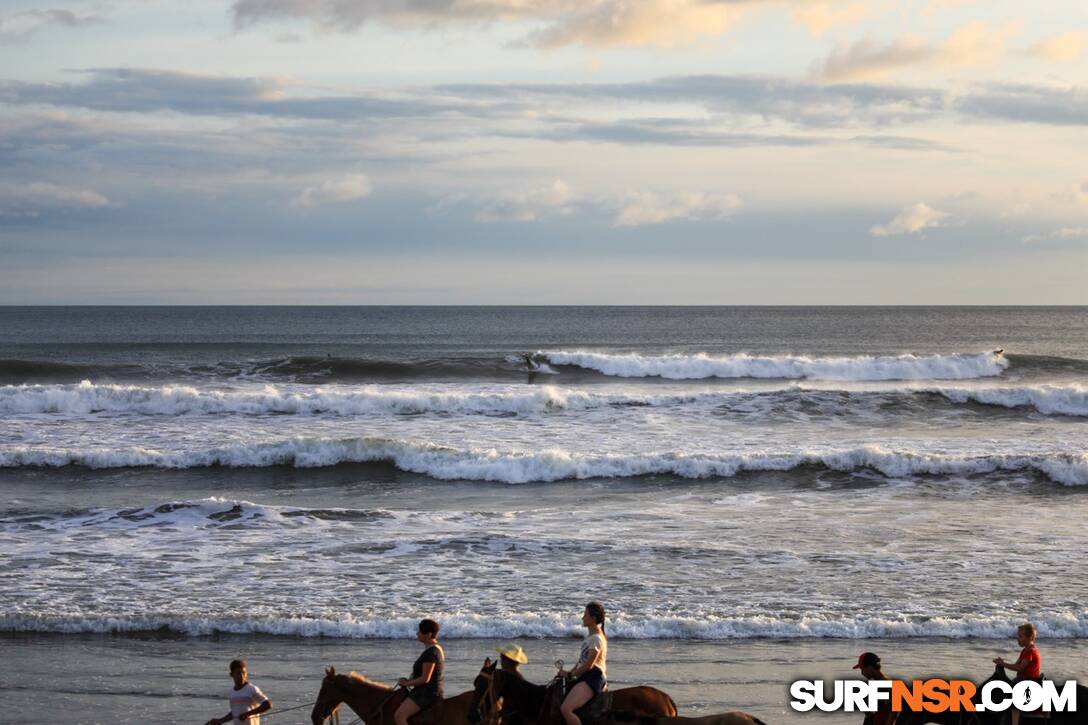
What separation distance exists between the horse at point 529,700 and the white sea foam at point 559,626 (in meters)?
4.50

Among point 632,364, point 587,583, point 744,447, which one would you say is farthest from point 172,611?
point 632,364

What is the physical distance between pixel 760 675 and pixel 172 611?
756 cm

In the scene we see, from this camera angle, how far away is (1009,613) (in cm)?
1357

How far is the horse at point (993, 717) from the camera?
8.50 meters

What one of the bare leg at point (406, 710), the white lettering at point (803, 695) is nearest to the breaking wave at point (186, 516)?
the white lettering at point (803, 695)

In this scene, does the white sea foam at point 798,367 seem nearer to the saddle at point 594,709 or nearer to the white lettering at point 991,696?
the white lettering at point 991,696

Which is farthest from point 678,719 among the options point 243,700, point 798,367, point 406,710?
point 798,367

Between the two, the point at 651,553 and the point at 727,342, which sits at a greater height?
the point at 727,342

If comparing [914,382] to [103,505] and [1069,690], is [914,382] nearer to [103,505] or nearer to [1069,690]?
[103,505]

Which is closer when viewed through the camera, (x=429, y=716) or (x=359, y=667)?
(x=429, y=716)

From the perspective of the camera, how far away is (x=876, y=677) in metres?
8.36

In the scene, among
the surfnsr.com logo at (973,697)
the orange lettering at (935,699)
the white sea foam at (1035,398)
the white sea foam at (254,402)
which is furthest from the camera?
the white sea foam at (1035,398)

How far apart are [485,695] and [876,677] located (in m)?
3.10

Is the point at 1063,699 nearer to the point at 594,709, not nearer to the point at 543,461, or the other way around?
the point at 594,709
